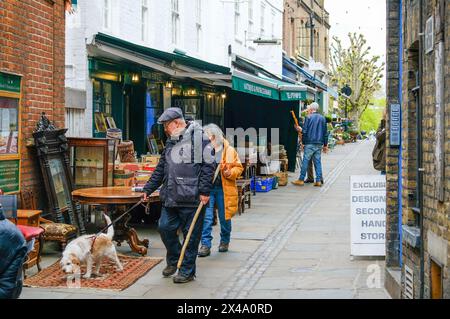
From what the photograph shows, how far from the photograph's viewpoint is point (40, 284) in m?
8.25

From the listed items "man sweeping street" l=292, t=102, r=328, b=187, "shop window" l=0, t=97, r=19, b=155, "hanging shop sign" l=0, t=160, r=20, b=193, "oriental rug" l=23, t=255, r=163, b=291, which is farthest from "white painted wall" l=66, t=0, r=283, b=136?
"oriental rug" l=23, t=255, r=163, b=291

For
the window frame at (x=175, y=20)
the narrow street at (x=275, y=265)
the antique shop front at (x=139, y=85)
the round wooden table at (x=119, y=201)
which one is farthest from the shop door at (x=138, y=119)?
the round wooden table at (x=119, y=201)

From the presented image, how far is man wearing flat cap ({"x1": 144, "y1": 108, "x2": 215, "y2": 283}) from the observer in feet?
28.0

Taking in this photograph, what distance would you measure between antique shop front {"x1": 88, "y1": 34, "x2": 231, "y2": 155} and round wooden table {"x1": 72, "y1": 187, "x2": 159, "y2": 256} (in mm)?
3553

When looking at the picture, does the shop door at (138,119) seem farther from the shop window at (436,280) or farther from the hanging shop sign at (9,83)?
the shop window at (436,280)

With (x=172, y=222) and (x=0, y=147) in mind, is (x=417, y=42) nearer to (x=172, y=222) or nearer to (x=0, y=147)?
(x=172, y=222)

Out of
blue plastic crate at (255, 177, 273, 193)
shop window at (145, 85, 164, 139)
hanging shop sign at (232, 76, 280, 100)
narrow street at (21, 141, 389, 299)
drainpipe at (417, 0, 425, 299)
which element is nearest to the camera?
drainpipe at (417, 0, 425, 299)

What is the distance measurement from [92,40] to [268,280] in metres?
6.26

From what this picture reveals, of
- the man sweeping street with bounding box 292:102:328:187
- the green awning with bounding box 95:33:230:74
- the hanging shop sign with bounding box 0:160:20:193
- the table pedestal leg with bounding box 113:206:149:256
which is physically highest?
the green awning with bounding box 95:33:230:74

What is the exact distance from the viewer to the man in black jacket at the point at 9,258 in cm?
530

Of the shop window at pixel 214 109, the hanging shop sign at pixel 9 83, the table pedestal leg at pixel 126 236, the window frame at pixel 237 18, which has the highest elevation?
the window frame at pixel 237 18

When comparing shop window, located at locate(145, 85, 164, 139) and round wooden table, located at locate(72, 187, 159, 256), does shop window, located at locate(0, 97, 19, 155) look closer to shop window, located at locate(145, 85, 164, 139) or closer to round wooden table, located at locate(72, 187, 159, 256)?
round wooden table, located at locate(72, 187, 159, 256)

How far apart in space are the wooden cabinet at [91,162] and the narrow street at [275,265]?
43.4 inches

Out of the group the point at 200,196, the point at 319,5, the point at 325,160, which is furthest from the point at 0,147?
the point at 319,5
